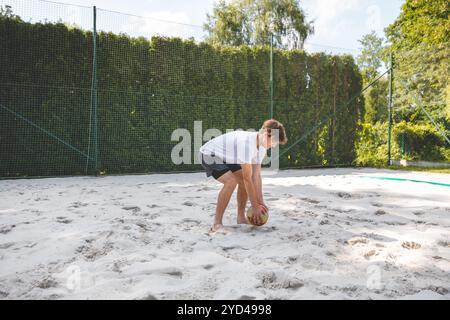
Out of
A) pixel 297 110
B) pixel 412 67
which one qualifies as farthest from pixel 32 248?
pixel 412 67

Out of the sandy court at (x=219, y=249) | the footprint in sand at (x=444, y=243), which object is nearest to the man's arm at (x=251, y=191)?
the sandy court at (x=219, y=249)

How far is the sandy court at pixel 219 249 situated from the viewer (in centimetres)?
196


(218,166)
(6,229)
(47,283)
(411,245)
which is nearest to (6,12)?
(6,229)

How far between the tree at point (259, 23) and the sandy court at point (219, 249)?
19365mm

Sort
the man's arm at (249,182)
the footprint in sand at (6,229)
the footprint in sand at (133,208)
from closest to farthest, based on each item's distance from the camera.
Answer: the man's arm at (249,182)
the footprint in sand at (6,229)
the footprint in sand at (133,208)

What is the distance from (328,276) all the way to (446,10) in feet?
46.0

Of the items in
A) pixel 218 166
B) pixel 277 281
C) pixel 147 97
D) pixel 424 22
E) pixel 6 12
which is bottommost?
pixel 277 281

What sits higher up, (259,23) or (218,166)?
(259,23)

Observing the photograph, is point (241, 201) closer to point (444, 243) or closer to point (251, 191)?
point (251, 191)

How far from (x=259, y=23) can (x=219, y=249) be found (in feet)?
72.9

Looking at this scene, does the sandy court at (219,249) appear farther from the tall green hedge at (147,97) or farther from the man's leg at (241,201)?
the tall green hedge at (147,97)

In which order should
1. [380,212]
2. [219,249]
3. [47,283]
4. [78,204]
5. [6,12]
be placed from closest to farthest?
[47,283] → [219,249] → [380,212] → [78,204] → [6,12]

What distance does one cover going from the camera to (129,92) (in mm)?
8281
